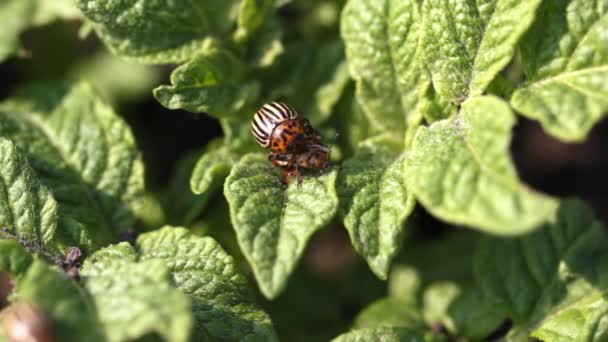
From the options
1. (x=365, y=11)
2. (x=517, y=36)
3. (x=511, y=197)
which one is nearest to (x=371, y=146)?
(x=365, y=11)

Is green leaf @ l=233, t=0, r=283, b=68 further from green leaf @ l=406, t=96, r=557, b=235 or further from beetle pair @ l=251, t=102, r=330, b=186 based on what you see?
green leaf @ l=406, t=96, r=557, b=235

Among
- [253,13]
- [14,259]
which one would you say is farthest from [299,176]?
[14,259]

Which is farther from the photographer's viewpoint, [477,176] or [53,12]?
[53,12]

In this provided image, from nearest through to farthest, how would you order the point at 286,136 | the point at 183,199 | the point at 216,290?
the point at 216,290 → the point at 286,136 → the point at 183,199

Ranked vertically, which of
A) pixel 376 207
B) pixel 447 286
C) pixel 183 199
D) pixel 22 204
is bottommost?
pixel 447 286

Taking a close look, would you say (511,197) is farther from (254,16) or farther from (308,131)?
(254,16)

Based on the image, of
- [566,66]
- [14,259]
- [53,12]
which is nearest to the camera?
[14,259]

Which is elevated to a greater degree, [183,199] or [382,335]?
[183,199]

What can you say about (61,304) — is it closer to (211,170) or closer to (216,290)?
(216,290)
